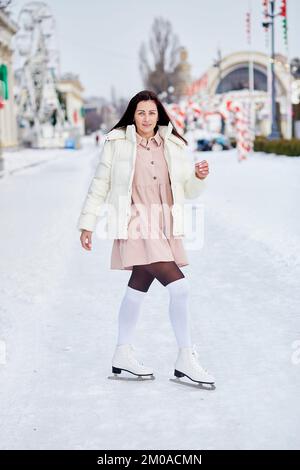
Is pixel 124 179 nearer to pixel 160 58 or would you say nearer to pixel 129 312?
pixel 129 312

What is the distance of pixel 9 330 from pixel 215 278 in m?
Result: 2.42

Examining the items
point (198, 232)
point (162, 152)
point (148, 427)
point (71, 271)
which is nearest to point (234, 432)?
point (148, 427)

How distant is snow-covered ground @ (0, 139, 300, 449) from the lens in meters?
3.36

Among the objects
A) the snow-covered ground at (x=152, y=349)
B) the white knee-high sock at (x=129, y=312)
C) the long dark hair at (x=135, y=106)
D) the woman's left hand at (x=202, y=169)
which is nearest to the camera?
the snow-covered ground at (x=152, y=349)

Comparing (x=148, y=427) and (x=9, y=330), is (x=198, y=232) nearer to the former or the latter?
(x=9, y=330)

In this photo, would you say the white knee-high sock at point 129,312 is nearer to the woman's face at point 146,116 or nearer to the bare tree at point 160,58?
the woman's face at point 146,116

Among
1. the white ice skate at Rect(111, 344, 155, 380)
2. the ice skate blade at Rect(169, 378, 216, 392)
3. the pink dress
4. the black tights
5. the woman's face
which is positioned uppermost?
the woman's face

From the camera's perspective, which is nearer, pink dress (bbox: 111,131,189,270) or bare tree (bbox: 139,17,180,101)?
pink dress (bbox: 111,131,189,270)

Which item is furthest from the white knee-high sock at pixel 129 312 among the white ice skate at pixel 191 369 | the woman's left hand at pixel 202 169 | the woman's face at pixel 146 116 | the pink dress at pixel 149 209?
the woman's face at pixel 146 116

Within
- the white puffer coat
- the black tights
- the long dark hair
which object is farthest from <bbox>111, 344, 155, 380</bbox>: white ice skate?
the long dark hair

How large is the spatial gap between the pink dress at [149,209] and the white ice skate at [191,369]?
22.2 inches

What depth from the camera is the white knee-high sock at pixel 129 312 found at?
4.07 metres

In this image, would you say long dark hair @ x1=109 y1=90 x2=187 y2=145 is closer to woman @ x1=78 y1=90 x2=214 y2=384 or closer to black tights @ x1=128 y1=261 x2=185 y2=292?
woman @ x1=78 y1=90 x2=214 y2=384

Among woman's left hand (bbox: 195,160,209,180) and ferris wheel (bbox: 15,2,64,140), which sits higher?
ferris wheel (bbox: 15,2,64,140)
